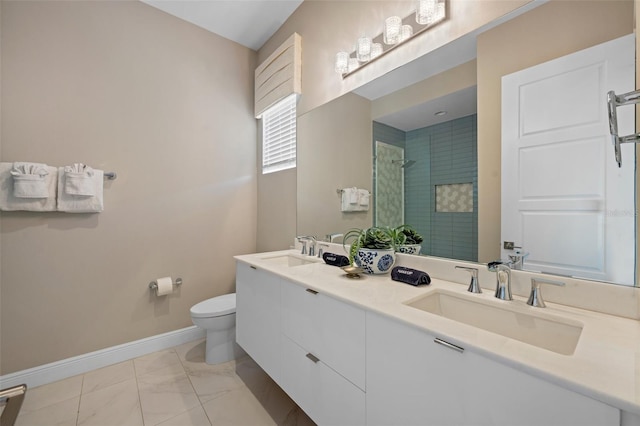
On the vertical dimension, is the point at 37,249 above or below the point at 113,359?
above

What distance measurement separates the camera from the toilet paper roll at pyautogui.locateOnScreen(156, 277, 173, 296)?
2170mm

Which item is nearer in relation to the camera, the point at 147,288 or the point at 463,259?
the point at 463,259

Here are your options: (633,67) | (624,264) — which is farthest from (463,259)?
(633,67)

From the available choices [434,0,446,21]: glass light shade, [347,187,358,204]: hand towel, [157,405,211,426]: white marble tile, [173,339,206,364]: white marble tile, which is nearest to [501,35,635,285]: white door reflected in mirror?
[434,0,446,21]: glass light shade

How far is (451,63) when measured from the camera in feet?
4.17

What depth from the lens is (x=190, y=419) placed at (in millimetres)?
1479

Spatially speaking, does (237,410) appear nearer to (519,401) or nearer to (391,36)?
(519,401)

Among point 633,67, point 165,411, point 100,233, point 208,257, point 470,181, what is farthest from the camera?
point 208,257

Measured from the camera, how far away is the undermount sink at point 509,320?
818mm

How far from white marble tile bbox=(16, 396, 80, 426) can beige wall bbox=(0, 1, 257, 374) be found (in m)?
0.37

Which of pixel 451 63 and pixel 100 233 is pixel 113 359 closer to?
pixel 100 233

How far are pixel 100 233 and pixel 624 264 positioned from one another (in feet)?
9.20

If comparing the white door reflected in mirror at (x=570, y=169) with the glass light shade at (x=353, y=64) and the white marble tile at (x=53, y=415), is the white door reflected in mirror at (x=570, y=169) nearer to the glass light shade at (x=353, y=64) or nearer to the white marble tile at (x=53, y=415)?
the glass light shade at (x=353, y=64)

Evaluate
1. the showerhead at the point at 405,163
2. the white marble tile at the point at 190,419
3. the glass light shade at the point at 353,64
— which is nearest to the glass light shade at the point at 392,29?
the glass light shade at the point at 353,64
